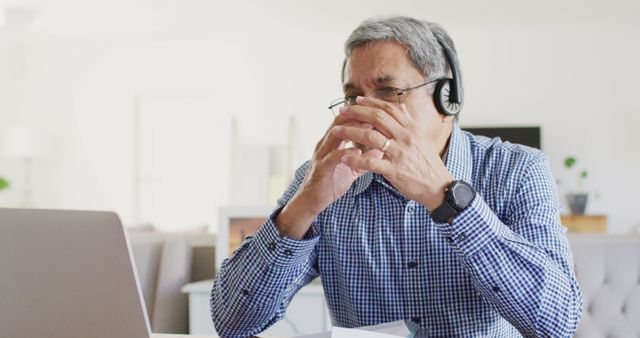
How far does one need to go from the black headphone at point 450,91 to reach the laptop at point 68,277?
1.86 feet

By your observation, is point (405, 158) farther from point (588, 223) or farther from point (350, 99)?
point (588, 223)

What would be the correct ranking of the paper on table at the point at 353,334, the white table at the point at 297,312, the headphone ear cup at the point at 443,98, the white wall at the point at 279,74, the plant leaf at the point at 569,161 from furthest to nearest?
the plant leaf at the point at 569,161
the white wall at the point at 279,74
the white table at the point at 297,312
the headphone ear cup at the point at 443,98
the paper on table at the point at 353,334

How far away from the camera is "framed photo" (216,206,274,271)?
248 centimetres

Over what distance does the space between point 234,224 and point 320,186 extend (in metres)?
1.41

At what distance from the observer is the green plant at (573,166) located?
6652 millimetres

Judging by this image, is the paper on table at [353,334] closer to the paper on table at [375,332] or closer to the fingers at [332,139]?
the paper on table at [375,332]

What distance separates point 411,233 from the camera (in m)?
1.25

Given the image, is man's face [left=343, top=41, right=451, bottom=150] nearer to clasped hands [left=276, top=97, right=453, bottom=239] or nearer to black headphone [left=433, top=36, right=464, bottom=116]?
black headphone [left=433, top=36, right=464, bottom=116]

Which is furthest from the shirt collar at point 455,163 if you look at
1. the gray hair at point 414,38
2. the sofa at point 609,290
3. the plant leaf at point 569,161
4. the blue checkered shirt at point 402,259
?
the plant leaf at point 569,161

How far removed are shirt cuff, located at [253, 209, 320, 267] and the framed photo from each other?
50.6 inches

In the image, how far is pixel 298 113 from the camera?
23.4 feet

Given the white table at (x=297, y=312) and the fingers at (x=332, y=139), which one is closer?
the fingers at (x=332, y=139)

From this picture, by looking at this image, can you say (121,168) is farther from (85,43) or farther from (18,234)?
(18,234)

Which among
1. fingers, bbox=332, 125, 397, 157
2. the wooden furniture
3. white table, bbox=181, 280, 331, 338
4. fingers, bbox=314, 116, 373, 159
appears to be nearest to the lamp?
the wooden furniture
